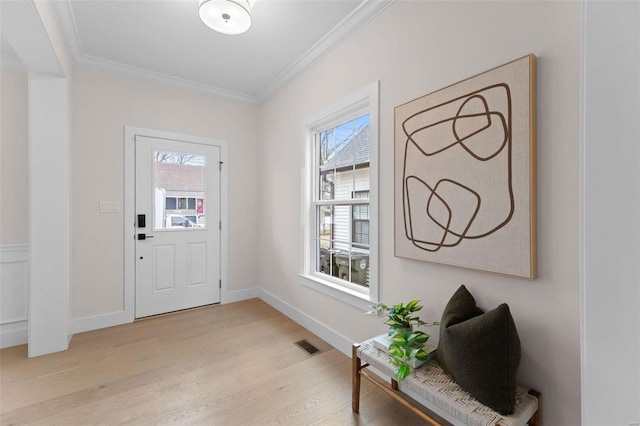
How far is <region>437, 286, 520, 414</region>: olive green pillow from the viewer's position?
3.83 ft

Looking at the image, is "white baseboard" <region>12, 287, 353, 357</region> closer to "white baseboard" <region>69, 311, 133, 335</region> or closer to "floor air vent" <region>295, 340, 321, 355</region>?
"white baseboard" <region>69, 311, 133, 335</region>

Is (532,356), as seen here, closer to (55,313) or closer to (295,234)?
(295,234)

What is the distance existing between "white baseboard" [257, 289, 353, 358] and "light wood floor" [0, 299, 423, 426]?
0.20ft

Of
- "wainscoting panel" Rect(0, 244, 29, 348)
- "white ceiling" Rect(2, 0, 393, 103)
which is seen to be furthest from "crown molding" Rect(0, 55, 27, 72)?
"wainscoting panel" Rect(0, 244, 29, 348)

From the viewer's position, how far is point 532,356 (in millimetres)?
1315

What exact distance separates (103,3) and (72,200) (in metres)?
1.83

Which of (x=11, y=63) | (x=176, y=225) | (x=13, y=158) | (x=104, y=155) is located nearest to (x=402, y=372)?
(x=176, y=225)

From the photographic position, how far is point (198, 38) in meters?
2.52

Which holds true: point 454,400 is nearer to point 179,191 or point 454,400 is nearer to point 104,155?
point 179,191

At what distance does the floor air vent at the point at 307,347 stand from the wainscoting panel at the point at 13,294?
2.58 metres

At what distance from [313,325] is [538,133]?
237 cm

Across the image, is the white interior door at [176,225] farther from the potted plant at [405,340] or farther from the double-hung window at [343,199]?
the potted plant at [405,340]

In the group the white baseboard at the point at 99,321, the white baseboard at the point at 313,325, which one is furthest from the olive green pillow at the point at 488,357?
the white baseboard at the point at 99,321

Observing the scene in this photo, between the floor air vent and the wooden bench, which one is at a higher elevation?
the wooden bench
